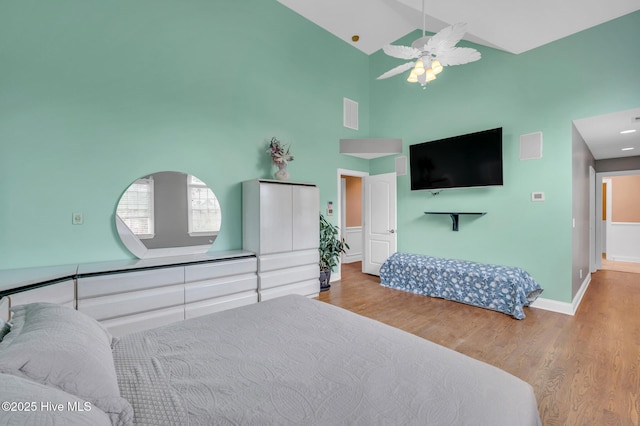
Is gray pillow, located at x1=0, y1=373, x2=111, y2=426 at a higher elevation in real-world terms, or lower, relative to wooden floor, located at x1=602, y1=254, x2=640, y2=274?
higher

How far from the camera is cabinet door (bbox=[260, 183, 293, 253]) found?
3.46 meters

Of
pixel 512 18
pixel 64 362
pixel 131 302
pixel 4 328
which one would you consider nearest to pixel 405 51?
pixel 512 18

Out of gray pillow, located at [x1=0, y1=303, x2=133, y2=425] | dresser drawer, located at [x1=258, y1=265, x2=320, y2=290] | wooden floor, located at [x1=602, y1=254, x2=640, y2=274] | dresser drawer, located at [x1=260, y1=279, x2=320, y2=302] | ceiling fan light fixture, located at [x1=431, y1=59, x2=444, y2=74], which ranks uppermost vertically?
ceiling fan light fixture, located at [x1=431, y1=59, x2=444, y2=74]

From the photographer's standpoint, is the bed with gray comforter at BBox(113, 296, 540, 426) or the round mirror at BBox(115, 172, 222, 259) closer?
the bed with gray comforter at BBox(113, 296, 540, 426)

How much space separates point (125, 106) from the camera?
2.94 meters

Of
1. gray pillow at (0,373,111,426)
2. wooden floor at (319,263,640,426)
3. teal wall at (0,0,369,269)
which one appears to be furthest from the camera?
teal wall at (0,0,369,269)

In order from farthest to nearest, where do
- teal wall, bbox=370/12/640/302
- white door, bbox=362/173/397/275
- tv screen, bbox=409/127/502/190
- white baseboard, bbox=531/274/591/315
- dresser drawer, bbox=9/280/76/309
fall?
white door, bbox=362/173/397/275 → tv screen, bbox=409/127/502/190 → white baseboard, bbox=531/274/591/315 → teal wall, bbox=370/12/640/302 → dresser drawer, bbox=9/280/76/309

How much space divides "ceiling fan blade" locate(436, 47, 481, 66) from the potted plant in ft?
9.20

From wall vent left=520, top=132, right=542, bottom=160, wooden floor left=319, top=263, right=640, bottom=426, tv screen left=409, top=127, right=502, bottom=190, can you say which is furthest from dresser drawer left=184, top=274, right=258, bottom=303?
wall vent left=520, top=132, right=542, bottom=160

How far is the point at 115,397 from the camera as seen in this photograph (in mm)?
839

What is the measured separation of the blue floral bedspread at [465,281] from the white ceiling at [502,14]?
2.90m

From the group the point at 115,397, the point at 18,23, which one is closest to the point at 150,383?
the point at 115,397

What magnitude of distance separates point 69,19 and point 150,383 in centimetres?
351

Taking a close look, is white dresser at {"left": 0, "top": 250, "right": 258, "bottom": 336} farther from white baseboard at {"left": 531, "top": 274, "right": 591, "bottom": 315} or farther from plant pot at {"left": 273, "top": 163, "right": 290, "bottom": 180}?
white baseboard at {"left": 531, "top": 274, "right": 591, "bottom": 315}
